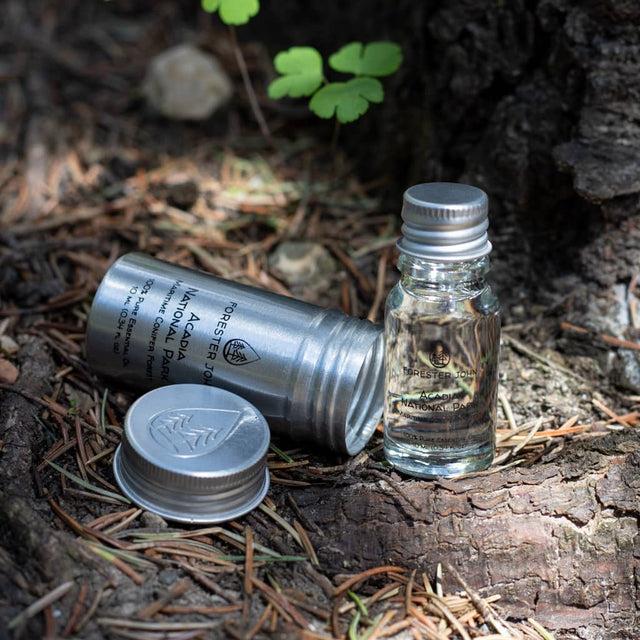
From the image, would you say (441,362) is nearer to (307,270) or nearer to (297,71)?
(307,270)

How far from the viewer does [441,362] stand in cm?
280

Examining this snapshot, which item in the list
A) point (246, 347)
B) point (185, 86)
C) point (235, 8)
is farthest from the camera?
point (185, 86)

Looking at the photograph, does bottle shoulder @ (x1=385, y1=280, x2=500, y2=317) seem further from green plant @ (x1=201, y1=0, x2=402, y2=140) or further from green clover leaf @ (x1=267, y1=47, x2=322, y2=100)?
green clover leaf @ (x1=267, y1=47, x2=322, y2=100)

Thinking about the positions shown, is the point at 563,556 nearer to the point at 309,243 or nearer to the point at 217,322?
the point at 217,322

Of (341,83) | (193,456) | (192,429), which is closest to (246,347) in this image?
(192,429)

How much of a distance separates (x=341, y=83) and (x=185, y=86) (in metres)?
1.43

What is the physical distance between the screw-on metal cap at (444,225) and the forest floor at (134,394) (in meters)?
0.80

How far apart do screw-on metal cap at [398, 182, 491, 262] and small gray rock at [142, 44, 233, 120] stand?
8.43 ft

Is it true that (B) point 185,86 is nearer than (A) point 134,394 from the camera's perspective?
No

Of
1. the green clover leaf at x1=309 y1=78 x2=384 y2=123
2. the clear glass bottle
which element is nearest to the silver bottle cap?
the clear glass bottle

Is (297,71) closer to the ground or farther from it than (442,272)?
farther from it

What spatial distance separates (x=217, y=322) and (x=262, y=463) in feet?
1.83

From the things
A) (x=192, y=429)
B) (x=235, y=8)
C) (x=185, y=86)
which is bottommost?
(x=192, y=429)

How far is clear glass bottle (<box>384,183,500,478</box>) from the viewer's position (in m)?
2.71
